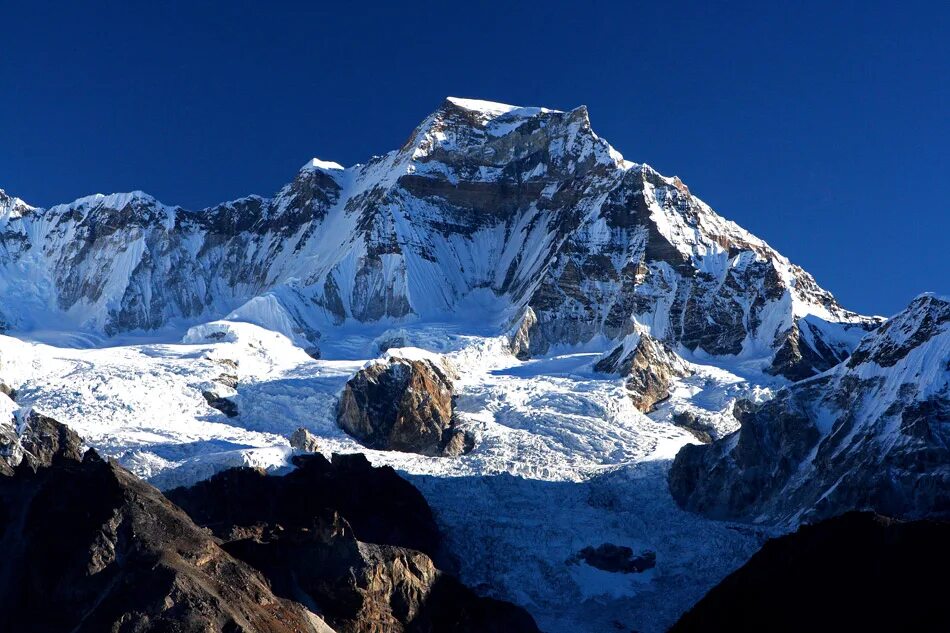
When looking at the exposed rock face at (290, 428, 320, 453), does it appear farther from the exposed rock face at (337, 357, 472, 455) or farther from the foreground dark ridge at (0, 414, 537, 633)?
the foreground dark ridge at (0, 414, 537, 633)

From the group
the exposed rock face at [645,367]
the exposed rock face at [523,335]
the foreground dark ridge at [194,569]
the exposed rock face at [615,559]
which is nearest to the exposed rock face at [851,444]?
the exposed rock face at [615,559]

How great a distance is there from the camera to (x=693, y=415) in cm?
15562

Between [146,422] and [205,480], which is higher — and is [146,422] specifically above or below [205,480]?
above

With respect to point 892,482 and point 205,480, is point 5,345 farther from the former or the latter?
point 892,482

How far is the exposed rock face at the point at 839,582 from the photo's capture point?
260 feet

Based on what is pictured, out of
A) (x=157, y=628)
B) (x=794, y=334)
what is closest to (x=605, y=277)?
(x=794, y=334)

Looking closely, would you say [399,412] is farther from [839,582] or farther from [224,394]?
[839,582]

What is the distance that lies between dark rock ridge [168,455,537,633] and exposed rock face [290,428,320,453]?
429 inches

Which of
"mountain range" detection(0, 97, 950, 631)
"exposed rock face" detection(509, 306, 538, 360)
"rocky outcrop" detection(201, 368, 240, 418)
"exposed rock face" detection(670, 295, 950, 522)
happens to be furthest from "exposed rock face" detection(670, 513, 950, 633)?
"exposed rock face" detection(509, 306, 538, 360)

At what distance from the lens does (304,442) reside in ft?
442

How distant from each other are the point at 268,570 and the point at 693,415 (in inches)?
2652

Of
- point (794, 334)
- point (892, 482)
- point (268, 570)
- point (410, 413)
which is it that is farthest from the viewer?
point (794, 334)

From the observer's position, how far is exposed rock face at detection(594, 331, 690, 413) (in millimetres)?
159375

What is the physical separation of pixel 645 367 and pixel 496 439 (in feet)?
88.9
